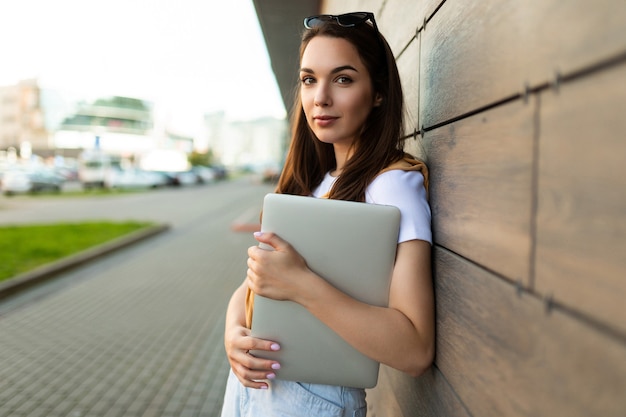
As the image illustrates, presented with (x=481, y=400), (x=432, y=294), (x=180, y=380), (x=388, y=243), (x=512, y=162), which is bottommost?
(x=180, y=380)

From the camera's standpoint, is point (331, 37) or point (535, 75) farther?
point (331, 37)

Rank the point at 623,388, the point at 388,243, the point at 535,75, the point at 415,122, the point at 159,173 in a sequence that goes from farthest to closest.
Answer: the point at 159,173 < the point at 415,122 < the point at 388,243 < the point at 535,75 < the point at 623,388

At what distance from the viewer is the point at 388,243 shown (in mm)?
1189

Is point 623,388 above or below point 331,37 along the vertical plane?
below

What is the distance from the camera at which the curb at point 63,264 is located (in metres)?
6.33

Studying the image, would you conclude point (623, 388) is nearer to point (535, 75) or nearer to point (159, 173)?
point (535, 75)

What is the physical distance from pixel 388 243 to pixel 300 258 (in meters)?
0.21

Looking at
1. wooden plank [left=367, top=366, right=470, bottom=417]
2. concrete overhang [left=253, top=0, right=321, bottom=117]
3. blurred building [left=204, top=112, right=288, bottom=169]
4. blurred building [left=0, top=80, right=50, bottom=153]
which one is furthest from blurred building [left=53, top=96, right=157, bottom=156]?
wooden plank [left=367, top=366, right=470, bottom=417]

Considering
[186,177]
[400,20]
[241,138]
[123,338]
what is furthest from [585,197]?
[241,138]

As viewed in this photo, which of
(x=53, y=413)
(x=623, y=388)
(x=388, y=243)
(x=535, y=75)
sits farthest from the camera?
(x=53, y=413)

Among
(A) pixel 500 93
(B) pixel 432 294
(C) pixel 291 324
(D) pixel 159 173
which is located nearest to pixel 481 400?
(B) pixel 432 294

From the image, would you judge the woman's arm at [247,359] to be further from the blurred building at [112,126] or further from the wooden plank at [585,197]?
the blurred building at [112,126]

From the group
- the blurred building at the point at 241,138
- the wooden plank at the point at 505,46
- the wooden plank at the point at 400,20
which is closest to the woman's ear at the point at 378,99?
the wooden plank at the point at 505,46

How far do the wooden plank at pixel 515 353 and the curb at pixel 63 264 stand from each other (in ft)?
20.7
